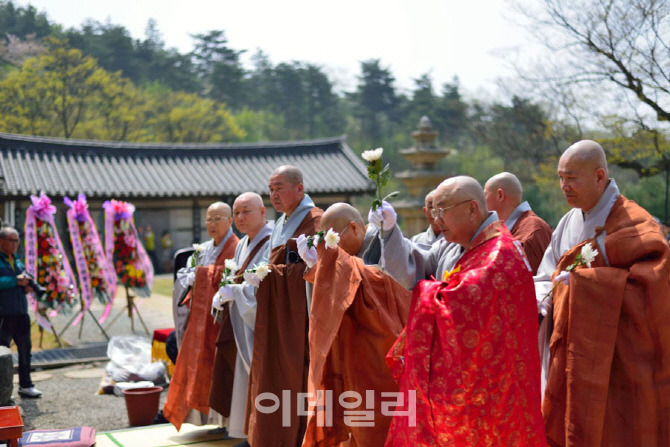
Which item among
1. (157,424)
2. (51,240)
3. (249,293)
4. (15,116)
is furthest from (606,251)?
(15,116)

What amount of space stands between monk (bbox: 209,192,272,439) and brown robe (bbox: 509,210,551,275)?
188cm

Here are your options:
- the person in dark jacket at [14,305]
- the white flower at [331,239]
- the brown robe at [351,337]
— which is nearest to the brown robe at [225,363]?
the brown robe at [351,337]

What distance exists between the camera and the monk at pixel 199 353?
569 cm

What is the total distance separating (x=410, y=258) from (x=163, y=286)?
50.2 ft

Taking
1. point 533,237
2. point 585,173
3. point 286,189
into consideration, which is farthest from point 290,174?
point 585,173

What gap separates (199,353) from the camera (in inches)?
227

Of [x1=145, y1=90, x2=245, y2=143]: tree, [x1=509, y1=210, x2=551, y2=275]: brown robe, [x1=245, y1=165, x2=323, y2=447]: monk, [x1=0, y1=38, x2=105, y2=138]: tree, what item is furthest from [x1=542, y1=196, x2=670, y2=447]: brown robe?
[x1=145, y1=90, x2=245, y2=143]: tree

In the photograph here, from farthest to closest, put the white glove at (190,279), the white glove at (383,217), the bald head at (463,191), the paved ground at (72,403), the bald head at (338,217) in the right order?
the paved ground at (72,403), the white glove at (190,279), the bald head at (338,217), the white glove at (383,217), the bald head at (463,191)

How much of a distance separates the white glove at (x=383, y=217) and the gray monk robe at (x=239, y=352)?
55.8 inches

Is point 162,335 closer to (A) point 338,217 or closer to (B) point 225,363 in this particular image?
(B) point 225,363

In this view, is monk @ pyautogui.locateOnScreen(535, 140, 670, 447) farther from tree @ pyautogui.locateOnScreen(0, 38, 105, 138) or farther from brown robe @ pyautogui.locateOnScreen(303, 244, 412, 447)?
tree @ pyautogui.locateOnScreen(0, 38, 105, 138)

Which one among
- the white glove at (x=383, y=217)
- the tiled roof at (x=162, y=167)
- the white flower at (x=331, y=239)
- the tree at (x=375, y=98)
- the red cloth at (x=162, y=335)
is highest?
the tree at (x=375, y=98)

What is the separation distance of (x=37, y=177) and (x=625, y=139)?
14.6 m

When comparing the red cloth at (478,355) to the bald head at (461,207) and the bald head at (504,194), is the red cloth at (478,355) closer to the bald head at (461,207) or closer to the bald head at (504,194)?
the bald head at (461,207)
